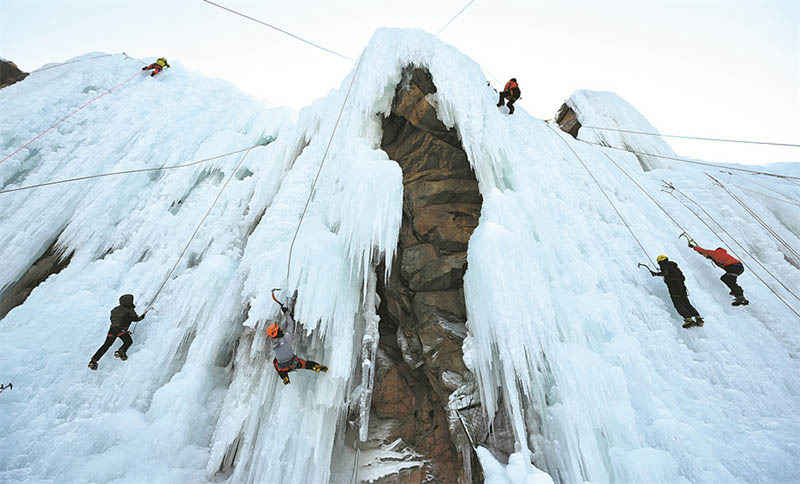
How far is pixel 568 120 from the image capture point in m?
9.05

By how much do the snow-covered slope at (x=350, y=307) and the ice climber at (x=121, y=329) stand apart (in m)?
0.15

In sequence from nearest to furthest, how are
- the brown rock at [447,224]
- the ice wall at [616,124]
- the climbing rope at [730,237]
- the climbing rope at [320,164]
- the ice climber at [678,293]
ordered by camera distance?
the ice climber at [678,293] < the climbing rope at [730,237] < the climbing rope at [320,164] < the brown rock at [447,224] < the ice wall at [616,124]

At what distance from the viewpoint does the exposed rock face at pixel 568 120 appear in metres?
8.49

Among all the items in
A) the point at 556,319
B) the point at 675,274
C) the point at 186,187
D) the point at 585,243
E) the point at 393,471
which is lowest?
the point at 393,471

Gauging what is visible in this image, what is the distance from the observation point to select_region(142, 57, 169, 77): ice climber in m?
8.13

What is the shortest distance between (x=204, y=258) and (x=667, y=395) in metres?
6.29

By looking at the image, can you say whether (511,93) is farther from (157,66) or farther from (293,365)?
(157,66)

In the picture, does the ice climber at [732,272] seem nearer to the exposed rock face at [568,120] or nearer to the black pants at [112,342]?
the exposed rock face at [568,120]

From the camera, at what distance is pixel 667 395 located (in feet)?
10.5

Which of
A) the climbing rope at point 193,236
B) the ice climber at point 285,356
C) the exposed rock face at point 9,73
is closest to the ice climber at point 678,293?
the ice climber at point 285,356

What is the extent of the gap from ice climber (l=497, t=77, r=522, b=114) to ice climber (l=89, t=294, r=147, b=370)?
6.79 metres

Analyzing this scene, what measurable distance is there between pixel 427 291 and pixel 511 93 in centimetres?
405

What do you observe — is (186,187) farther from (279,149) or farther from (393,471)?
(393,471)

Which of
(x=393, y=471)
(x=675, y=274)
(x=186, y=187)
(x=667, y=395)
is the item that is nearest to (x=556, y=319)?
(x=667, y=395)
